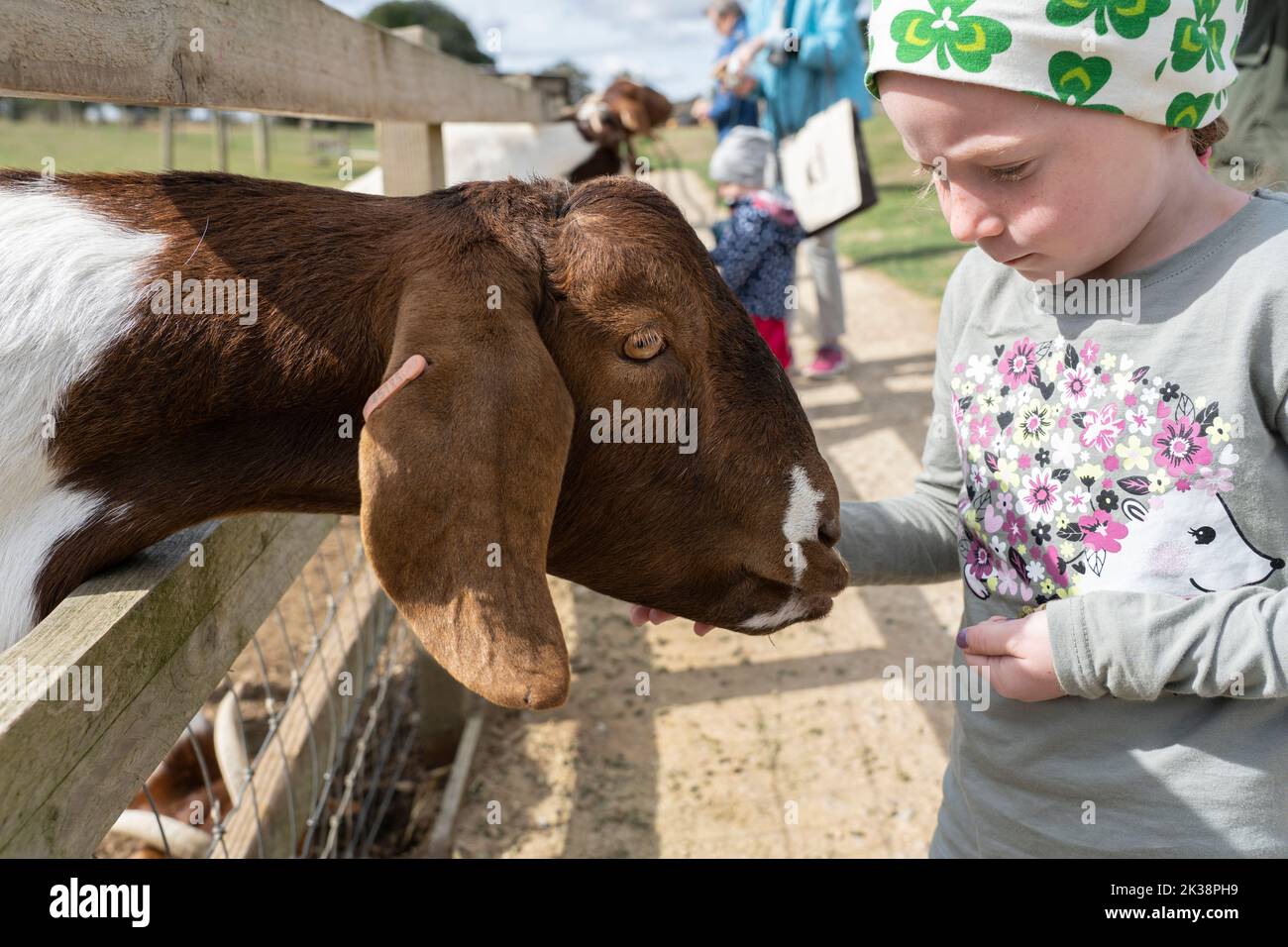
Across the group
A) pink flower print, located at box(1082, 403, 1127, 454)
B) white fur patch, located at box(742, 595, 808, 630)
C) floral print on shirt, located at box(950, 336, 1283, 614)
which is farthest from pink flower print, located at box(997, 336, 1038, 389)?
white fur patch, located at box(742, 595, 808, 630)

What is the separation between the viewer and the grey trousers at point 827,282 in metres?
7.96

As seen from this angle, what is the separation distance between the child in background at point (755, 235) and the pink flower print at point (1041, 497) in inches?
150

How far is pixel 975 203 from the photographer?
5.45ft

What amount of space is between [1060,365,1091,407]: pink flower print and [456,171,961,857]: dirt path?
2.22 meters

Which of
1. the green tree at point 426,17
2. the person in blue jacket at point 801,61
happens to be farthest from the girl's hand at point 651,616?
the green tree at point 426,17

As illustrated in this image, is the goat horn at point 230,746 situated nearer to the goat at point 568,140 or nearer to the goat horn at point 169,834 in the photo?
the goat horn at point 169,834

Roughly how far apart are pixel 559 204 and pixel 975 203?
2.44 feet

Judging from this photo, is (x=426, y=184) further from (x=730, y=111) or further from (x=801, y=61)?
(x=730, y=111)

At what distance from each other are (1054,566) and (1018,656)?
19 cm

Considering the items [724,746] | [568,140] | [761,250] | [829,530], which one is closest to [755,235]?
[761,250]

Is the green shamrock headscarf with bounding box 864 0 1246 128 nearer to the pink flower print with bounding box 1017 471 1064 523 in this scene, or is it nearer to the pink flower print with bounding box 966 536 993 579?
the pink flower print with bounding box 1017 471 1064 523

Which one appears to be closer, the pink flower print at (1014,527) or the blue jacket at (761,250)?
Answer: the pink flower print at (1014,527)
